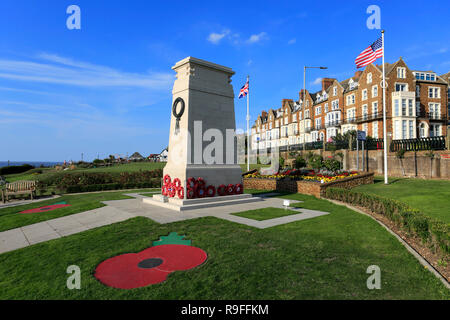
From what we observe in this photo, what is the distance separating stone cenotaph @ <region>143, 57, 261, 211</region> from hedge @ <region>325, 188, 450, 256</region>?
5.32m

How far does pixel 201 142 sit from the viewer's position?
12.1 metres

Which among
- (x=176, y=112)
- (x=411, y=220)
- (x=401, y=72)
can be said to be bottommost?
(x=411, y=220)

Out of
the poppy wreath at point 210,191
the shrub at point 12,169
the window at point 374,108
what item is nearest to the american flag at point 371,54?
the poppy wreath at point 210,191

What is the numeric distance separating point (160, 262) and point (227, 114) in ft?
29.9

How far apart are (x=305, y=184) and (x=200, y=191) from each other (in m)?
6.93

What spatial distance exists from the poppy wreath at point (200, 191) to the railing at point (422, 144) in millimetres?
17646

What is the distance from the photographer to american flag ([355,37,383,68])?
16.3 meters

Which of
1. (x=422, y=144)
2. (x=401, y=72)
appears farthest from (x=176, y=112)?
(x=401, y=72)

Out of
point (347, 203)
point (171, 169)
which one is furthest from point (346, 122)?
point (171, 169)

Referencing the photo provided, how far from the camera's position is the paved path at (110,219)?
7.29 m

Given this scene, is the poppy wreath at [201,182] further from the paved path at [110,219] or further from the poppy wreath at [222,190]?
the paved path at [110,219]

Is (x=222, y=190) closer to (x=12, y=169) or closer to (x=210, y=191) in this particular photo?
(x=210, y=191)

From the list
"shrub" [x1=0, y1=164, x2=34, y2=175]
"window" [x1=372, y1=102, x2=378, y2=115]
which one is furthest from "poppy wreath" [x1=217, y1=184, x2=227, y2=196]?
"shrub" [x1=0, y1=164, x2=34, y2=175]

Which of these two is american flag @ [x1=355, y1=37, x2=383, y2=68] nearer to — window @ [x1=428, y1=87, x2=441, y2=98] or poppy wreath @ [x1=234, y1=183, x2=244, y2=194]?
poppy wreath @ [x1=234, y1=183, x2=244, y2=194]
